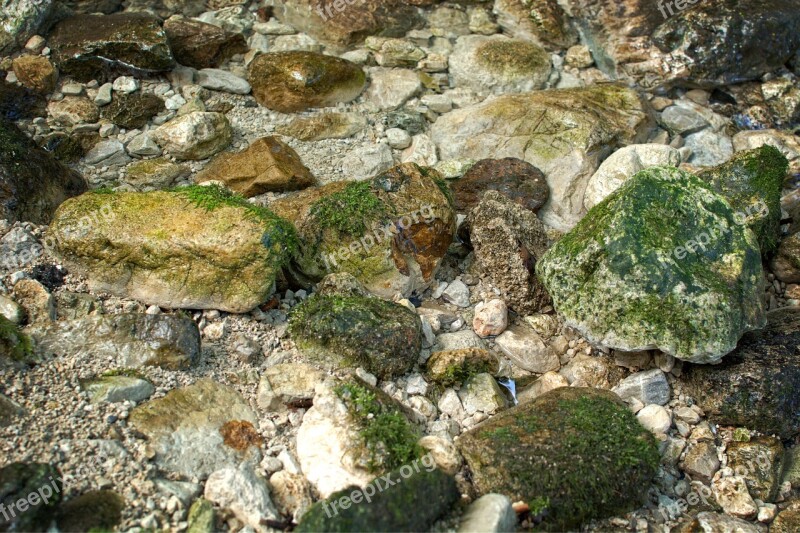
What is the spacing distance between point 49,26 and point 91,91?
1307 mm

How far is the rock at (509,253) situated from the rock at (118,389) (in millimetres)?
3282

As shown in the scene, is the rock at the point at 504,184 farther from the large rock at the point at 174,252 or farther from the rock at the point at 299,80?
the large rock at the point at 174,252

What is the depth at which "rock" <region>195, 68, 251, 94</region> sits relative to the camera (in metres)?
9.34

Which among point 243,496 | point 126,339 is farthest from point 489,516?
point 126,339

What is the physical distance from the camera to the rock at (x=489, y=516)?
15.7 ft

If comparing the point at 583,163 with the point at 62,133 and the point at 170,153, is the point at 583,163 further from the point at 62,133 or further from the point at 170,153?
the point at 62,133

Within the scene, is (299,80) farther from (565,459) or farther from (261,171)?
(565,459)

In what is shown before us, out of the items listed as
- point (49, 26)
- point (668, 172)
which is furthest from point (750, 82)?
point (49, 26)

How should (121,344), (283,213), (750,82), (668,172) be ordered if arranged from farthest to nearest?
(750,82)
(283,213)
(668,172)
(121,344)

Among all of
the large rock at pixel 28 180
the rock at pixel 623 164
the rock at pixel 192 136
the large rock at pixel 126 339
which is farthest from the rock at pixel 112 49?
the rock at pixel 623 164

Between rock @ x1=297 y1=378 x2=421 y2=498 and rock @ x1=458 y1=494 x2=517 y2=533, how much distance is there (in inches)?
22.6

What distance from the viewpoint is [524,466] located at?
532 cm

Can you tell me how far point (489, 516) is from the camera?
4832 millimetres

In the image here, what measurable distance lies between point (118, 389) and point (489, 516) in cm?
284
